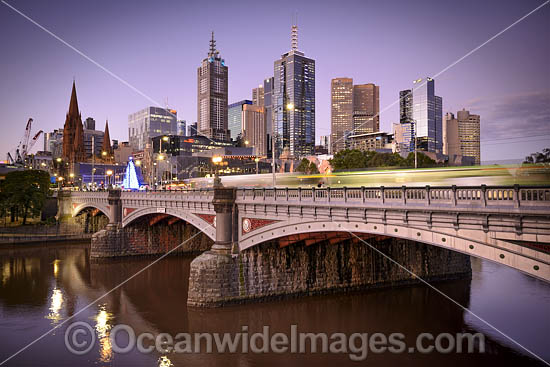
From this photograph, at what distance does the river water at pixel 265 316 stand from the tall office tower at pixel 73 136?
147991 millimetres

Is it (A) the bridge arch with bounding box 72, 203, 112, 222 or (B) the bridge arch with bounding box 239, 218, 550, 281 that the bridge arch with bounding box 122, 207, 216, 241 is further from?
(B) the bridge arch with bounding box 239, 218, 550, 281

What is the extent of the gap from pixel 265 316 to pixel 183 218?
15174mm

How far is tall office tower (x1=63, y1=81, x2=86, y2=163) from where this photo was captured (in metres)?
179

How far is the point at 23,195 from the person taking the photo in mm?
72875

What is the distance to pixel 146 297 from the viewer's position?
115ft

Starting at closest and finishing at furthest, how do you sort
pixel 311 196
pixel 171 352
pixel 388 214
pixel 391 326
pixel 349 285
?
pixel 388 214 < pixel 171 352 < pixel 311 196 < pixel 391 326 < pixel 349 285

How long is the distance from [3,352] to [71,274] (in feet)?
69.7

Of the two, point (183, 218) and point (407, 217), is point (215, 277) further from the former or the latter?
point (407, 217)

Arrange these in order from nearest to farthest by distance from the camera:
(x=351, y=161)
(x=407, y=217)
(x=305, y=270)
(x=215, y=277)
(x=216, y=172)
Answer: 1. (x=407, y=217)
2. (x=215, y=277)
3. (x=305, y=270)
4. (x=216, y=172)
5. (x=351, y=161)

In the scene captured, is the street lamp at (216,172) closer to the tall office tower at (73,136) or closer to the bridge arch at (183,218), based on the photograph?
the bridge arch at (183,218)

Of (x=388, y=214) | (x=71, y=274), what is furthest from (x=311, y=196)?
(x=71, y=274)

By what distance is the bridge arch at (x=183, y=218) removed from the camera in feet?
115

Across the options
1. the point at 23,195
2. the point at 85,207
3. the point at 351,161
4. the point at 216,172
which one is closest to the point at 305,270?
the point at 216,172

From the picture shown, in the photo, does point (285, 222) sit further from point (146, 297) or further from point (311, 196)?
point (146, 297)
